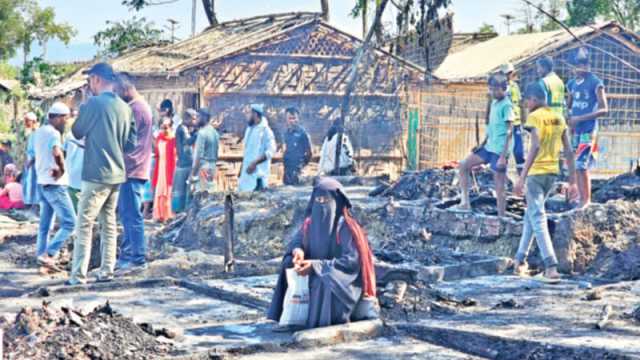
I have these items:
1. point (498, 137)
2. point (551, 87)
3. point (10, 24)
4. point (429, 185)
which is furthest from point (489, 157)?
point (10, 24)

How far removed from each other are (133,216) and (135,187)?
1.01 ft

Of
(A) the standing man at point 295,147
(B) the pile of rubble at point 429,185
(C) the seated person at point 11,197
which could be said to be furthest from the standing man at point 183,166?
(C) the seated person at point 11,197

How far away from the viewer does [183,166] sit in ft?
50.1

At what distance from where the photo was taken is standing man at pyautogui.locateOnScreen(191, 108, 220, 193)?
47.9ft

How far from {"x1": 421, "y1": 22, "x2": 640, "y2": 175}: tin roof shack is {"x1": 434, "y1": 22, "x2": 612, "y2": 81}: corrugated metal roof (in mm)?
51

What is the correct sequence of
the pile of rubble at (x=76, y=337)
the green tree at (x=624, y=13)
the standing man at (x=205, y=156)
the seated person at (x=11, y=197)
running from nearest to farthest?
the pile of rubble at (x=76, y=337)
the standing man at (x=205, y=156)
the seated person at (x=11, y=197)
the green tree at (x=624, y=13)

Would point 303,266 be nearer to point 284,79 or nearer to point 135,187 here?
point 135,187

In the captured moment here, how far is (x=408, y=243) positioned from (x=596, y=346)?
562cm

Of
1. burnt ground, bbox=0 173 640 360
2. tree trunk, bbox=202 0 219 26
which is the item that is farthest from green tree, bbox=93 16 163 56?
burnt ground, bbox=0 173 640 360

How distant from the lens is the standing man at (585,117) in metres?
11.5

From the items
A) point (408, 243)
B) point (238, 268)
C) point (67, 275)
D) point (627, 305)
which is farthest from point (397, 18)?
point (627, 305)

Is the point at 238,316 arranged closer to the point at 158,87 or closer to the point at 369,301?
the point at 369,301

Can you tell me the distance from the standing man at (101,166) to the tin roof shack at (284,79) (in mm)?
12170

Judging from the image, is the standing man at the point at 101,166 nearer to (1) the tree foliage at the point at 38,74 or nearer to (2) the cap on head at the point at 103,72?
(2) the cap on head at the point at 103,72
